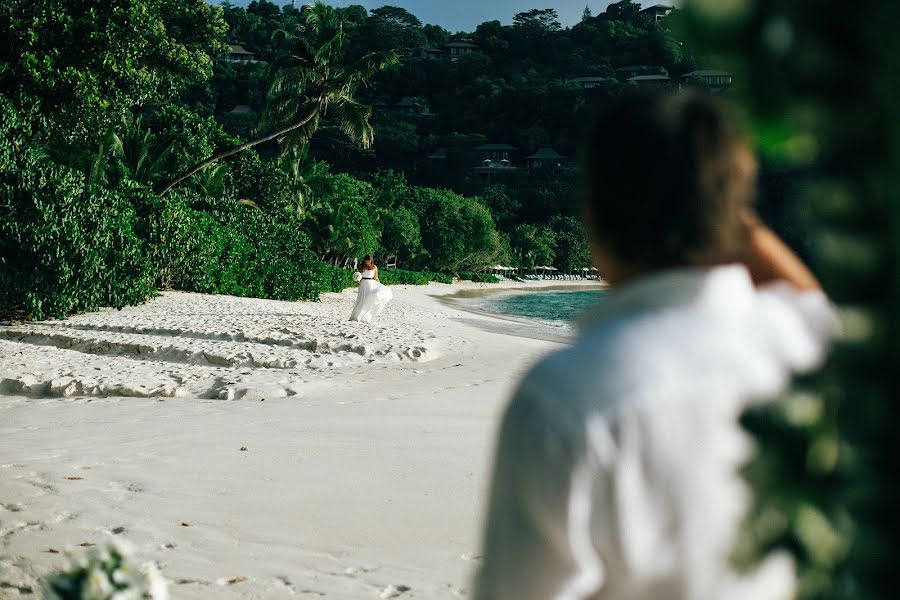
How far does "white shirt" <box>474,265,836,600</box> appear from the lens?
1.03m

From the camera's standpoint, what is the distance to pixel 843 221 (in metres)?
0.59

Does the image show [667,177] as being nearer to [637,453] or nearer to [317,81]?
[637,453]

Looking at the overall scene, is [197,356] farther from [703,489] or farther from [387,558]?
[703,489]

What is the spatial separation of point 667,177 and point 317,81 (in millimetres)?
26078

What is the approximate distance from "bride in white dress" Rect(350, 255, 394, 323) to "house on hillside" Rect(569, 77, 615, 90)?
97.5m

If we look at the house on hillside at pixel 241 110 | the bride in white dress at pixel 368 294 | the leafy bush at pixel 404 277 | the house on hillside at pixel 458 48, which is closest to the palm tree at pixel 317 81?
the bride in white dress at pixel 368 294

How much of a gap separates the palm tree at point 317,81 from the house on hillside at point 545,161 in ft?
270

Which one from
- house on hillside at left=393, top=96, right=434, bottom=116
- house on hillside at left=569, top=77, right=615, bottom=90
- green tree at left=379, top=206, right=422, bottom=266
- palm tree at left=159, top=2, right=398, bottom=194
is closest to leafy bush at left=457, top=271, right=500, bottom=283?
green tree at left=379, top=206, right=422, bottom=266

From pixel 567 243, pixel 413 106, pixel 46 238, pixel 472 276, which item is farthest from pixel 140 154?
pixel 413 106

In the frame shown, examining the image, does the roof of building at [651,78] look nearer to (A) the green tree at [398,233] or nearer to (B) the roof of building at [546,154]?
(B) the roof of building at [546,154]

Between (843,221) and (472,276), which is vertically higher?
(843,221)

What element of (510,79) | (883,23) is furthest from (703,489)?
(510,79)

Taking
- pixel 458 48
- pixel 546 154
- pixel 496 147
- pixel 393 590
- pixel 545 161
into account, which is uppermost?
pixel 458 48

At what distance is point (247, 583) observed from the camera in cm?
401
